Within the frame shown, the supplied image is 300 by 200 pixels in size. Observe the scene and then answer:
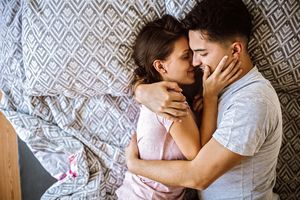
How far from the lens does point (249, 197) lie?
116 centimetres

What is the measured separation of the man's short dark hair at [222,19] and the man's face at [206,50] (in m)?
0.02

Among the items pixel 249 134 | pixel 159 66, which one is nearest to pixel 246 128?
pixel 249 134

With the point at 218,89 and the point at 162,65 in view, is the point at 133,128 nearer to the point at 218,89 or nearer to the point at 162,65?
the point at 162,65

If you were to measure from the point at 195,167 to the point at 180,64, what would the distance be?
0.39 metres

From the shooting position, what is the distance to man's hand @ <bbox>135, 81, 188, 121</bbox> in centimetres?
115

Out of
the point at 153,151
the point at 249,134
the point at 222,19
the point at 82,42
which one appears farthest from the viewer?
the point at 82,42

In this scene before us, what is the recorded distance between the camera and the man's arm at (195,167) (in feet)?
3.36

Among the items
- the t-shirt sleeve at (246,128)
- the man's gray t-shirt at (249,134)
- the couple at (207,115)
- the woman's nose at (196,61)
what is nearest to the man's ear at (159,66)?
the couple at (207,115)

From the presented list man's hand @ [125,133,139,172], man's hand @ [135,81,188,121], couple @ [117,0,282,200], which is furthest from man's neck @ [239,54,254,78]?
man's hand @ [125,133,139,172]

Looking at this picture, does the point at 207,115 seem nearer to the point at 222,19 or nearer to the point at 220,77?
the point at 220,77

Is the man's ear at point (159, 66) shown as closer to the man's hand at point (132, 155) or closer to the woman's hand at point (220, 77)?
the woman's hand at point (220, 77)

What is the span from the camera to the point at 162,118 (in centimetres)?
118

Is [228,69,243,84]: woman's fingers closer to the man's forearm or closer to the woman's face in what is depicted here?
the woman's face

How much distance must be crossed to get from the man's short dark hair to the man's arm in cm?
36
